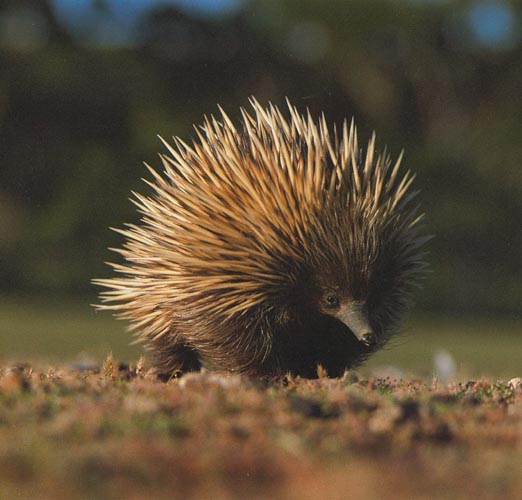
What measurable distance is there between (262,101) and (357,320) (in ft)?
99.7

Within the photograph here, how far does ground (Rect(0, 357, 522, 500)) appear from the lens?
3.53 metres

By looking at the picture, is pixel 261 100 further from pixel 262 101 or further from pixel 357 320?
pixel 357 320

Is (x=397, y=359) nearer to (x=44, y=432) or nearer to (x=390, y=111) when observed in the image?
(x=44, y=432)

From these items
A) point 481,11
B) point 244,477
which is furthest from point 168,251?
point 481,11

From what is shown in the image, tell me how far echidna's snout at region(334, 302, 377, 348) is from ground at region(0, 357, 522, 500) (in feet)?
2.68

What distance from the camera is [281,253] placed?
685cm

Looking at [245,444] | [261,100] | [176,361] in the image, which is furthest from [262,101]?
[245,444]

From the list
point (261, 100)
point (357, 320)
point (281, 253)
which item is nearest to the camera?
point (357, 320)

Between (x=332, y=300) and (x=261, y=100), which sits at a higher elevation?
(x=261, y=100)

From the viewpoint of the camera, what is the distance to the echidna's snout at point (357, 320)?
6566 mm

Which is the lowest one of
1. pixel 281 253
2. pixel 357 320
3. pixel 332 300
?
pixel 357 320

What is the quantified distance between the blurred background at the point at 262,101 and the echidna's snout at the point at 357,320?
1940cm

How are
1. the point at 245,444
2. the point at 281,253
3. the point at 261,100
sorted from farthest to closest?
the point at 261,100
the point at 281,253
the point at 245,444

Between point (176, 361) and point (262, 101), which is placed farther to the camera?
point (262, 101)
